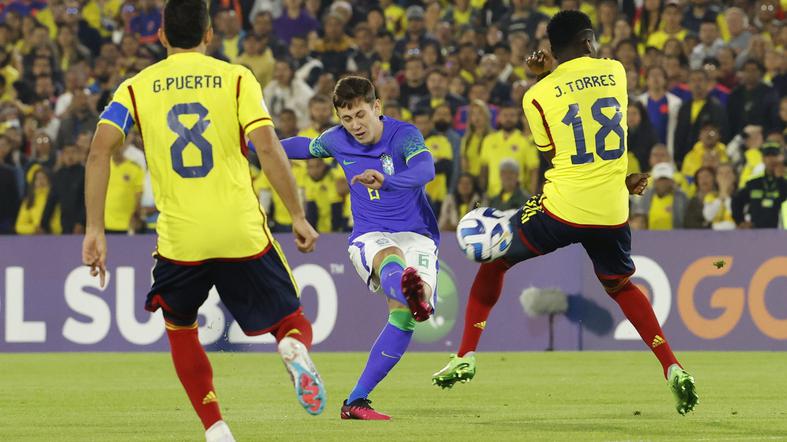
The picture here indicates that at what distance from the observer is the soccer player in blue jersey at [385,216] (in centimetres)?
932

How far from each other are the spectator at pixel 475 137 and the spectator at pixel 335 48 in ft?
10.5

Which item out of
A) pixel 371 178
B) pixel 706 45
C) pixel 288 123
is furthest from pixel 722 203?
pixel 371 178

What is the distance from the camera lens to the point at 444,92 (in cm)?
1995

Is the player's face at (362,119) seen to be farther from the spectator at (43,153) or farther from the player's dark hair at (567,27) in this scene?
the spectator at (43,153)

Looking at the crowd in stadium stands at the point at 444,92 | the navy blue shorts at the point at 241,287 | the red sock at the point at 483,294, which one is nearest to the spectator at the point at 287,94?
the crowd in stadium stands at the point at 444,92

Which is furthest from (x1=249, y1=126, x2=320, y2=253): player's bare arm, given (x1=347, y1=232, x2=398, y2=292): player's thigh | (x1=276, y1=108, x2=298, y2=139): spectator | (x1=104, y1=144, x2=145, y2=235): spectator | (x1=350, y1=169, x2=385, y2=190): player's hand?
(x1=104, y1=144, x2=145, y2=235): spectator

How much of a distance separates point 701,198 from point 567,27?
8404 mm

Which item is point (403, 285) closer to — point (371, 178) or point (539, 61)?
point (371, 178)

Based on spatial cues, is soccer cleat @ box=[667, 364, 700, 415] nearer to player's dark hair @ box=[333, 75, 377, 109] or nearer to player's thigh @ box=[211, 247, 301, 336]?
player's dark hair @ box=[333, 75, 377, 109]

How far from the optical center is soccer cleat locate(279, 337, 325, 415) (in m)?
6.95

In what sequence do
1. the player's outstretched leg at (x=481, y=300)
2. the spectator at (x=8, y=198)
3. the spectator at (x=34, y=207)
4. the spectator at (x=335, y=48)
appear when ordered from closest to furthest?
the player's outstretched leg at (x=481, y=300) < the spectator at (x=34, y=207) < the spectator at (x=8, y=198) < the spectator at (x=335, y=48)

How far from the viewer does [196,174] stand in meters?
7.11

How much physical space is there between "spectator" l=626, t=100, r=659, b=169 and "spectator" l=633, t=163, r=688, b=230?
55cm

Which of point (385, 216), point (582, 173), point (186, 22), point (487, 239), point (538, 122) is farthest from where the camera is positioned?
point (385, 216)
